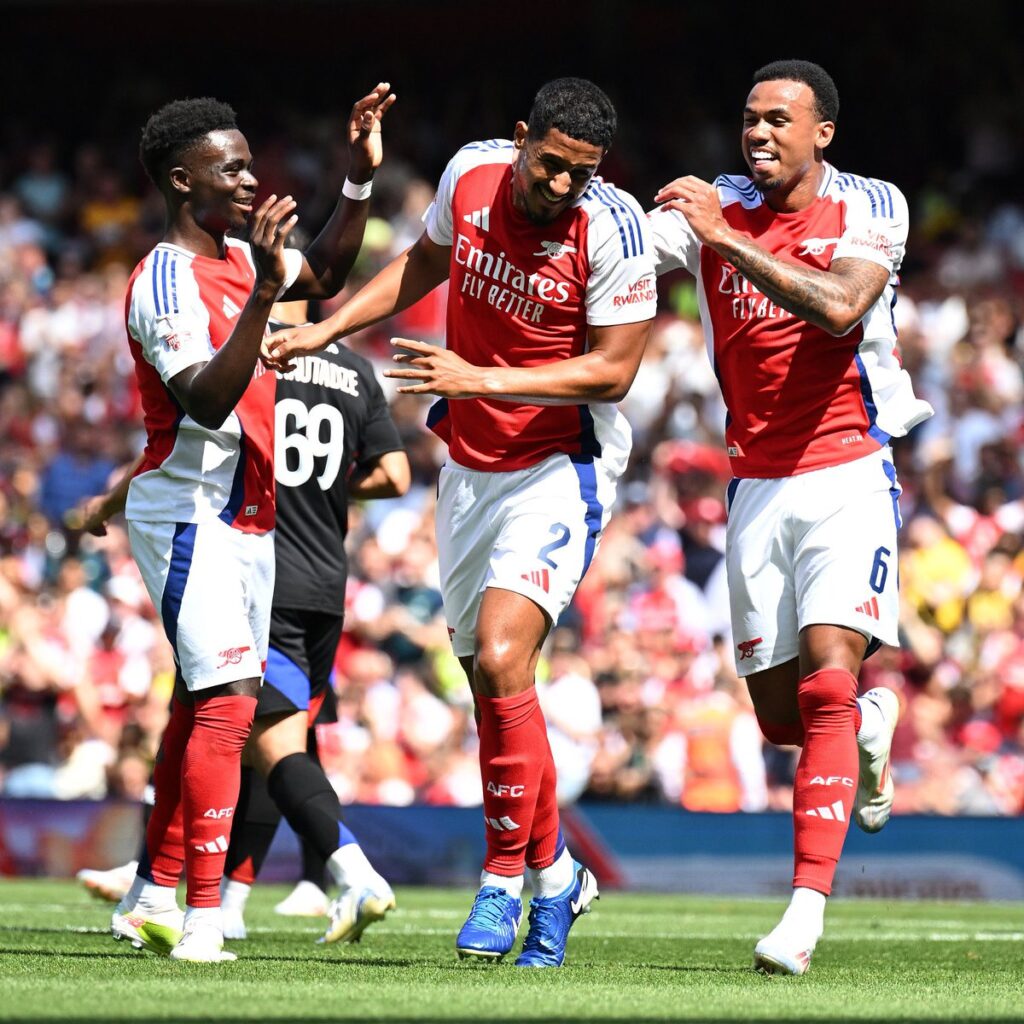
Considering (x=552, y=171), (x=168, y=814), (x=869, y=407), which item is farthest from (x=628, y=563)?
(x=552, y=171)

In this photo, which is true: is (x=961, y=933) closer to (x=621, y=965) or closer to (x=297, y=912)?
(x=621, y=965)

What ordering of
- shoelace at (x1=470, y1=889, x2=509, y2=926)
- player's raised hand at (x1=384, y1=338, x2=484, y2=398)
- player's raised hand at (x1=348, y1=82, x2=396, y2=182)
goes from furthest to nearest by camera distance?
player's raised hand at (x1=348, y1=82, x2=396, y2=182)
shoelace at (x1=470, y1=889, x2=509, y2=926)
player's raised hand at (x1=384, y1=338, x2=484, y2=398)

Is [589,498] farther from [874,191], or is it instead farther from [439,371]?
[874,191]

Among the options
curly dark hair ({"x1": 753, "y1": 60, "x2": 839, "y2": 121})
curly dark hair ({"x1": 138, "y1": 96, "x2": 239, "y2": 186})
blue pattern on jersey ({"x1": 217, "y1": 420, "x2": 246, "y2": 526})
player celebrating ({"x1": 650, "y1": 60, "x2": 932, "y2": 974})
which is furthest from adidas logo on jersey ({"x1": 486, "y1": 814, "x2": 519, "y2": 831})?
curly dark hair ({"x1": 753, "y1": 60, "x2": 839, "y2": 121})

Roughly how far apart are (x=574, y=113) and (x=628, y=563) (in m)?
8.20

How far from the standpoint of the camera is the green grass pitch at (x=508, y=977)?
457 cm

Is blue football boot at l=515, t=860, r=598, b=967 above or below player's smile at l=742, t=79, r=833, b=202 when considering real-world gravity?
below

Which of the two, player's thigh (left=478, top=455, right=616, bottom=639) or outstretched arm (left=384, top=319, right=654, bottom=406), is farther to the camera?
player's thigh (left=478, top=455, right=616, bottom=639)

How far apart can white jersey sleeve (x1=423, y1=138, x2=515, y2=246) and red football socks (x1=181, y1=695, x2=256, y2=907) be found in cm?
174

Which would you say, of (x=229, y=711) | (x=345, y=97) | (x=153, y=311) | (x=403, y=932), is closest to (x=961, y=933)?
(x=403, y=932)

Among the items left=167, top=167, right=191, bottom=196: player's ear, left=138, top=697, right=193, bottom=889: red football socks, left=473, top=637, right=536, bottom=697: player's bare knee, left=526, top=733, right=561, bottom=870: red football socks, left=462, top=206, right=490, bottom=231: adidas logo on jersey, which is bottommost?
left=138, top=697, right=193, bottom=889: red football socks

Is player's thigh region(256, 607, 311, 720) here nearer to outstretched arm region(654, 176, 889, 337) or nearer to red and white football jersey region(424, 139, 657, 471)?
red and white football jersey region(424, 139, 657, 471)

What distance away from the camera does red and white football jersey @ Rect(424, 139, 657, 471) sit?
20.0ft

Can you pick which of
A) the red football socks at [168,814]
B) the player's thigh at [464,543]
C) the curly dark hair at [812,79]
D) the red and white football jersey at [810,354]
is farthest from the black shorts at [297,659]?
the curly dark hair at [812,79]
